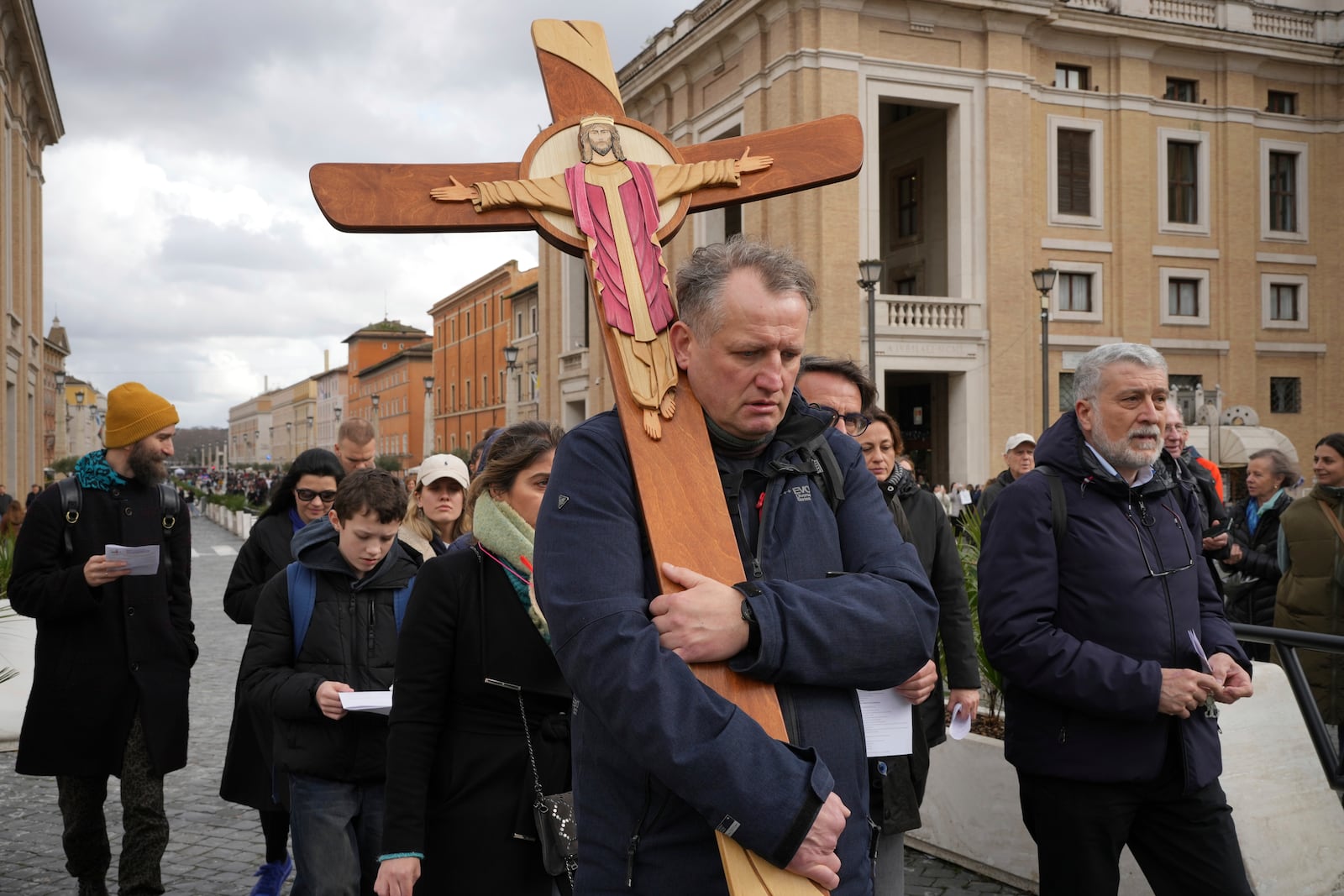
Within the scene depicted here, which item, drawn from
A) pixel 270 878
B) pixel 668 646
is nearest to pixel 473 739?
pixel 668 646

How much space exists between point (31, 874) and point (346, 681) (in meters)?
2.85

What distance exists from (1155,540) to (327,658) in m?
2.75

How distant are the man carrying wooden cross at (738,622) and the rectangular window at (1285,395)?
3799 centimetres

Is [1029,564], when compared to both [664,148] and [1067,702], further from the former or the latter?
[664,148]

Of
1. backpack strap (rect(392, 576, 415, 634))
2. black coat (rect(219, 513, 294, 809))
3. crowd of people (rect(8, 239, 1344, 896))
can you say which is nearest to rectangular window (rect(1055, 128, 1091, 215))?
crowd of people (rect(8, 239, 1344, 896))

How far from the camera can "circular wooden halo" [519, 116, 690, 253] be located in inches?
104

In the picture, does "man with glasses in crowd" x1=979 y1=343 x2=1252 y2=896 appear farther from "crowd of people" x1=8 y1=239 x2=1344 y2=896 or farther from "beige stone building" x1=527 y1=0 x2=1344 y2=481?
"beige stone building" x1=527 y1=0 x2=1344 y2=481

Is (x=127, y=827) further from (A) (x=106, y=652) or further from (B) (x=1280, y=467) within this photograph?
(B) (x=1280, y=467)

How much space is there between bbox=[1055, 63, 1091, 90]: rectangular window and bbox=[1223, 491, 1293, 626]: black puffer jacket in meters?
28.3

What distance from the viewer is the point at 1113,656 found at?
3348 mm

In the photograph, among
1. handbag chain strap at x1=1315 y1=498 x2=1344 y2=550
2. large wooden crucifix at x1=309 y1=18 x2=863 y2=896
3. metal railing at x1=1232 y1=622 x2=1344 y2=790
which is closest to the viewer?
large wooden crucifix at x1=309 y1=18 x2=863 y2=896

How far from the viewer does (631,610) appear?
6.67ft

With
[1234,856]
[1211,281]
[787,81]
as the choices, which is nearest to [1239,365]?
[1211,281]

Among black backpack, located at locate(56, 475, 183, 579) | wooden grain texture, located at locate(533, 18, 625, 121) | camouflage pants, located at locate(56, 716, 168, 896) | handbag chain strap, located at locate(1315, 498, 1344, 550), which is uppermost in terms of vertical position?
wooden grain texture, located at locate(533, 18, 625, 121)
